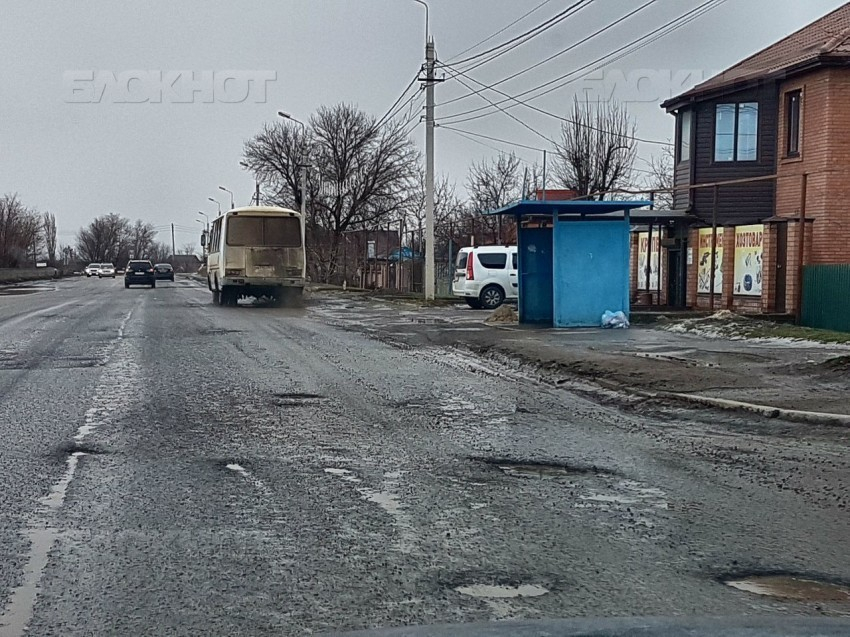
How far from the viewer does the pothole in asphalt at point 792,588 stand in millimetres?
4441

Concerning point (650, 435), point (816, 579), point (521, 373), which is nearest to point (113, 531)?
point (816, 579)

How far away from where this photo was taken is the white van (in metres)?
28.7

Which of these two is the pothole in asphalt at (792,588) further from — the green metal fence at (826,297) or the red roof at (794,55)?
the red roof at (794,55)

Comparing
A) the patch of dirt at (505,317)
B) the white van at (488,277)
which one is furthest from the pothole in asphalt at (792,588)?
the white van at (488,277)

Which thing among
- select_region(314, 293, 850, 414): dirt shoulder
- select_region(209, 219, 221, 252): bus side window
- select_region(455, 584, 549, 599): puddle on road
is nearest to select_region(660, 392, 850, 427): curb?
select_region(314, 293, 850, 414): dirt shoulder

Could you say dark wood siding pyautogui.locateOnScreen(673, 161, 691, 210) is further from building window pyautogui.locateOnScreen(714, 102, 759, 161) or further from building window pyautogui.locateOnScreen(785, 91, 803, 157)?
building window pyautogui.locateOnScreen(785, 91, 803, 157)

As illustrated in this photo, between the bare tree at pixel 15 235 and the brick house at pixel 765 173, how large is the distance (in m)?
64.7

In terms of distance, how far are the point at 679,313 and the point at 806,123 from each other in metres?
6.21

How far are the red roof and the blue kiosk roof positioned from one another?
A: 7.44 meters

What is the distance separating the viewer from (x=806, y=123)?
77.8ft

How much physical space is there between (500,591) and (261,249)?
26.5 m

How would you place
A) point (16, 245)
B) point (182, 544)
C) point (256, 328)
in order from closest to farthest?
point (182, 544), point (256, 328), point (16, 245)

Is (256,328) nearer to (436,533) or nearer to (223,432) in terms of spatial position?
(223,432)

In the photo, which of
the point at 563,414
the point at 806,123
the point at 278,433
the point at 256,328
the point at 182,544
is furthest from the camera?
the point at 806,123
